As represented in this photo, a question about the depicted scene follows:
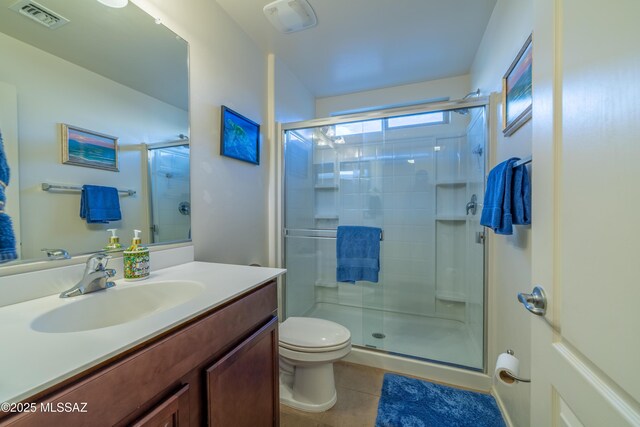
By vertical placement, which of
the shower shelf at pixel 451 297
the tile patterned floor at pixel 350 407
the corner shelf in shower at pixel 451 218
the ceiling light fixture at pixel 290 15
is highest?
the ceiling light fixture at pixel 290 15

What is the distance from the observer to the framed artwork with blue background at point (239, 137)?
1.50 metres

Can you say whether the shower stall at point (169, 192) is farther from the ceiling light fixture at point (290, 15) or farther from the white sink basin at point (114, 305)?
the ceiling light fixture at point (290, 15)

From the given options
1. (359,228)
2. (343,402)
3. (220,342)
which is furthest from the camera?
(359,228)

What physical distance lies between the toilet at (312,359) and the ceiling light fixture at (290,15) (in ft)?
6.37

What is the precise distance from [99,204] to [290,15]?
1.51 m

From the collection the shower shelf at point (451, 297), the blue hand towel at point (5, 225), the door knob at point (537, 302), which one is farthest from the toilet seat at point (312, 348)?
the shower shelf at point (451, 297)

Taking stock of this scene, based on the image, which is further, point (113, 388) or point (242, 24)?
point (242, 24)

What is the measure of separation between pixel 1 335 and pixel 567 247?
1.21 metres

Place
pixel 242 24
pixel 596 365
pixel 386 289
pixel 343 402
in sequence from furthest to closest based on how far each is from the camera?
pixel 386 289, pixel 242 24, pixel 343 402, pixel 596 365

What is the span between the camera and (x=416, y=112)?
1.78m

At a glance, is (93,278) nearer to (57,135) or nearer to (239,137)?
(57,135)

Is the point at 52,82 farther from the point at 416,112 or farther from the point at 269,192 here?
the point at 416,112

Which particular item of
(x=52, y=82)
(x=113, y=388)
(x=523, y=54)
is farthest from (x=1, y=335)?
(x=523, y=54)

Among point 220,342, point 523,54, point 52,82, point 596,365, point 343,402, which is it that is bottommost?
point 343,402
